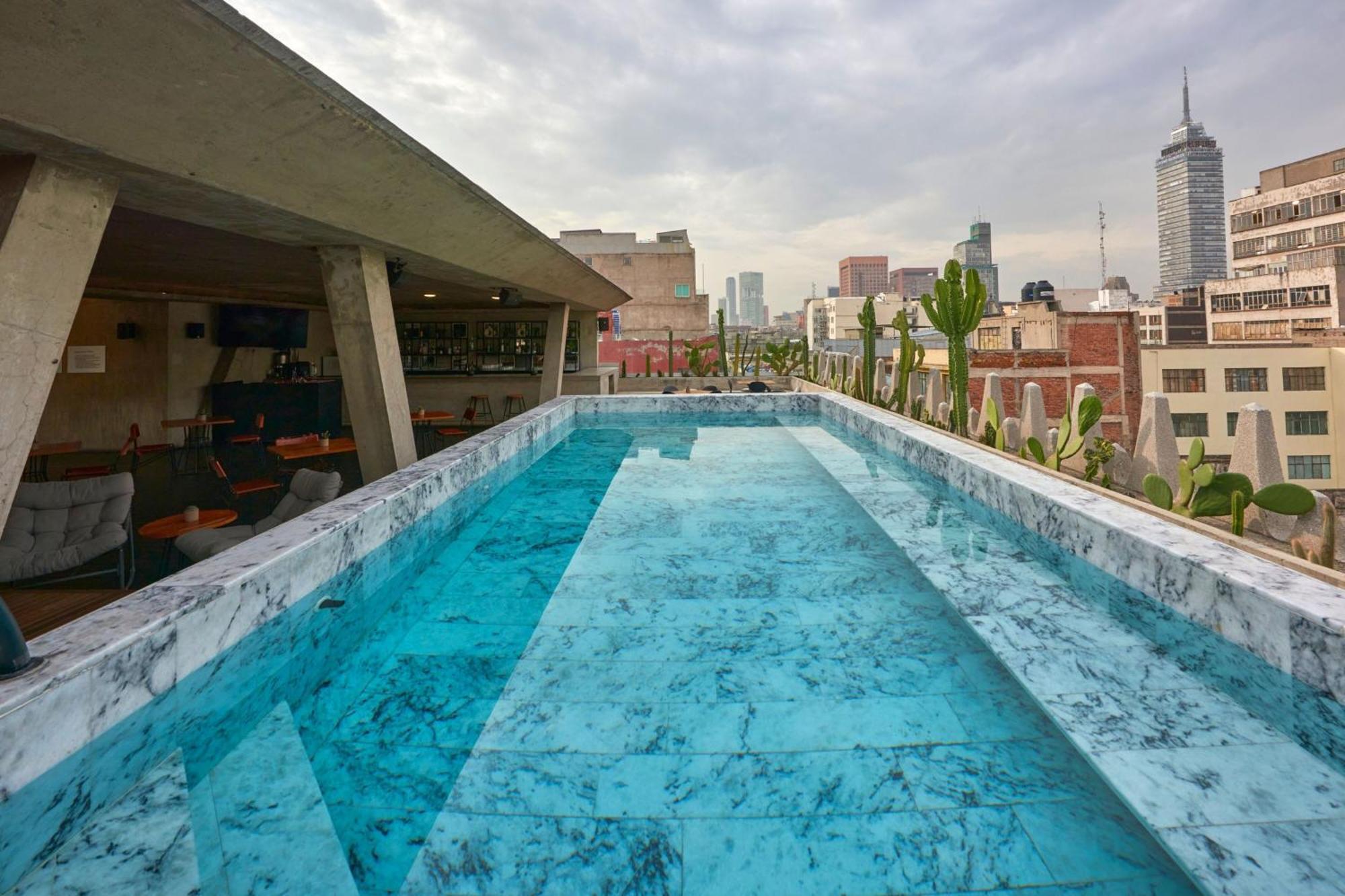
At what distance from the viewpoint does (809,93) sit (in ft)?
41.6

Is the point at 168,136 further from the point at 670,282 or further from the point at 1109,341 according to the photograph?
the point at 670,282

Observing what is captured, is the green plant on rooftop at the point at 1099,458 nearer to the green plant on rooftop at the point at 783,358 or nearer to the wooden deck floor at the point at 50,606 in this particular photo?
the wooden deck floor at the point at 50,606

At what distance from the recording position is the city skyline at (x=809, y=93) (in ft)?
27.9

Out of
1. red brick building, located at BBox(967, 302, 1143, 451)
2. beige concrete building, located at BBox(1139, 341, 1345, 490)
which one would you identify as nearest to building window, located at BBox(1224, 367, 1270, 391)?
beige concrete building, located at BBox(1139, 341, 1345, 490)

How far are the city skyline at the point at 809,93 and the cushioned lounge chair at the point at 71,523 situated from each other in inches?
133

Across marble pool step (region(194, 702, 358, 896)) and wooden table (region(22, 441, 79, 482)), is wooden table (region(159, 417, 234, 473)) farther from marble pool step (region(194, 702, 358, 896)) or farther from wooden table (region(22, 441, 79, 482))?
marble pool step (region(194, 702, 358, 896))

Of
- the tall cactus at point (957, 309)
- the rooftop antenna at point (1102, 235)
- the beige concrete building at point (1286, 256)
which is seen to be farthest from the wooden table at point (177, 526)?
the rooftop antenna at point (1102, 235)

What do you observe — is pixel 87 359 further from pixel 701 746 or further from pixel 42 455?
pixel 701 746

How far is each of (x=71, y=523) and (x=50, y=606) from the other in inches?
75.2

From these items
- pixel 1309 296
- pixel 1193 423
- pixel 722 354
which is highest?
pixel 1309 296

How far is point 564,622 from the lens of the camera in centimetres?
300

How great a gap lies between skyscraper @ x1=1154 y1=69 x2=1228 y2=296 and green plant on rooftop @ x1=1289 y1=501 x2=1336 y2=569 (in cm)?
23352

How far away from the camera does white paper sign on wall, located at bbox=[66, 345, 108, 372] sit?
1036 cm

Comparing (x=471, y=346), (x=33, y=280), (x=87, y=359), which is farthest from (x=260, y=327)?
(x=33, y=280)
